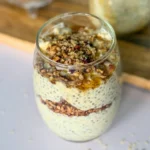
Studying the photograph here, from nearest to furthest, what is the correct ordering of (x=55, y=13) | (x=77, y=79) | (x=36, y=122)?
(x=77, y=79), (x=36, y=122), (x=55, y=13)

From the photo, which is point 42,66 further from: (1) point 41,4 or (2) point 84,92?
(1) point 41,4

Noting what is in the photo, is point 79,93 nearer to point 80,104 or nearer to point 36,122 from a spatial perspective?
A: point 80,104

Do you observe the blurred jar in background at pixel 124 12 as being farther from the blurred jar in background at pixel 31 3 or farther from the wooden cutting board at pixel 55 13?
the blurred jar in background at pixel 31 3

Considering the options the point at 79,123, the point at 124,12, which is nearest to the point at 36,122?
the point at 79,123

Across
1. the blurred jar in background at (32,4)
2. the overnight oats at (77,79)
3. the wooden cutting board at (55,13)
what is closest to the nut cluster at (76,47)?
the overnight oats at (77,79)

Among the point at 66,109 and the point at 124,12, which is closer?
the point at 66,109

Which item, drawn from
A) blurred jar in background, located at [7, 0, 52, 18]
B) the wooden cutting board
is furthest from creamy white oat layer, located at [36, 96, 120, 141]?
blurred jar in background, located at [7, 0, 52, 18]

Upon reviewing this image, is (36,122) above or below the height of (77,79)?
below

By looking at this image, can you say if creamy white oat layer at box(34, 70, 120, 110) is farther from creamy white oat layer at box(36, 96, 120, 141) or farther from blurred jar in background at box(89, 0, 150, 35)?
blurred jar in background at box(89, 0, 150, 35)
